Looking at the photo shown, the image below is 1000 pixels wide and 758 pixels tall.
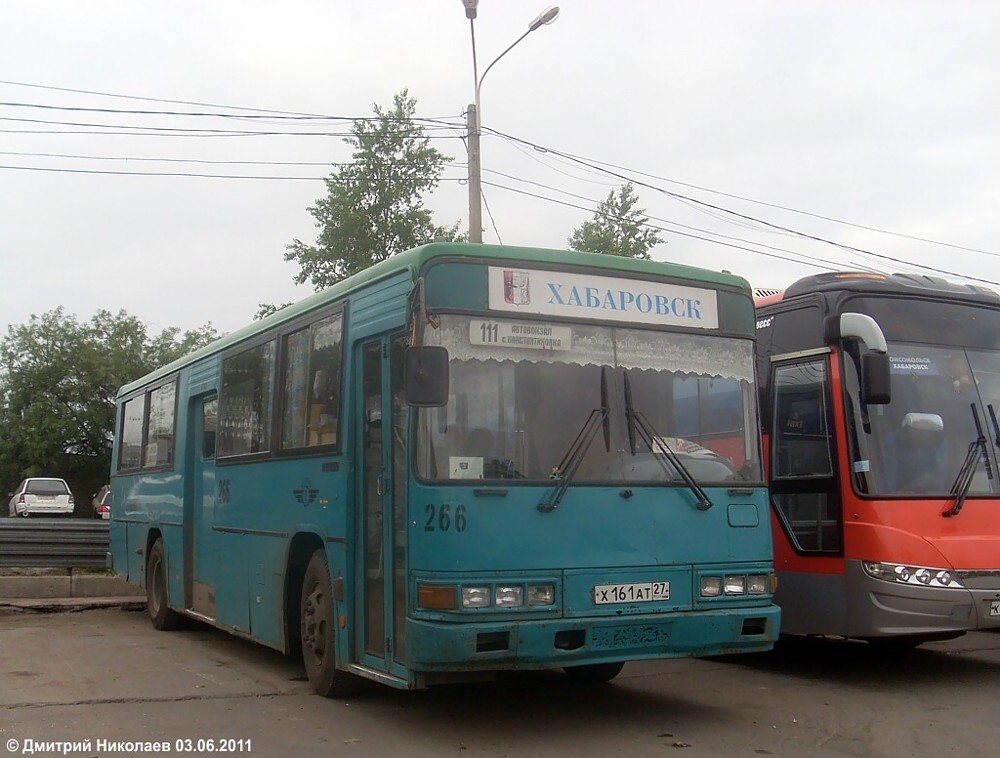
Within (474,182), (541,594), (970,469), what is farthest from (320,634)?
(474,182)

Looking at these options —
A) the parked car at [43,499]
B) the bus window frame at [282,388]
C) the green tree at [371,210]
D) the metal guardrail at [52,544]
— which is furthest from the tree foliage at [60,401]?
the bus window frame at [282,388]

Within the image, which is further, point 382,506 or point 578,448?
point 382,506

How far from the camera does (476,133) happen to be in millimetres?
18500

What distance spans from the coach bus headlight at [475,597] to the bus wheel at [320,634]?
5.58 feet

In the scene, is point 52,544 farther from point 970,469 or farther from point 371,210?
point 371,210

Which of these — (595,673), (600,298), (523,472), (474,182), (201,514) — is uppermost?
(474,182)

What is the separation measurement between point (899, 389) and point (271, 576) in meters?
5.28

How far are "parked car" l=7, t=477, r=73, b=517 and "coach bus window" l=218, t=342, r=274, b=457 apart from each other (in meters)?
31.1

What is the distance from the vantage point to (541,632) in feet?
21.5

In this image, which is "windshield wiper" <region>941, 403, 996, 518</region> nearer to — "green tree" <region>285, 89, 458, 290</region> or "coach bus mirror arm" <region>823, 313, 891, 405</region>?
"coach bus mirror arm" <region>823, 313, 891, 405</region>

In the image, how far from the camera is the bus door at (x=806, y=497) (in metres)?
9.10

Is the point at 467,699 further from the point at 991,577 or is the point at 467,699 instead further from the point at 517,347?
the point at 991,577

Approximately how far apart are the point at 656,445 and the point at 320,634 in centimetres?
291

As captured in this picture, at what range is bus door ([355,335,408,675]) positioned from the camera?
22.8 ft
